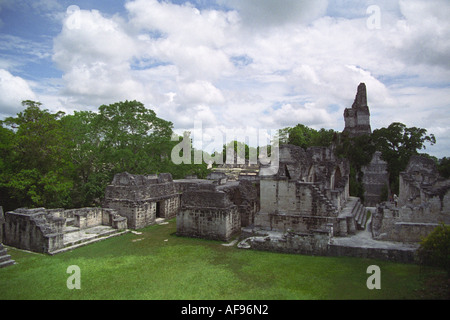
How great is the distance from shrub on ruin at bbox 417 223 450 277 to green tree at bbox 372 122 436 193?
19109 mm

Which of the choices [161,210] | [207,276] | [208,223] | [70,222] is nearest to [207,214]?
[208,223]

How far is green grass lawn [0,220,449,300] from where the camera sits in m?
8.49

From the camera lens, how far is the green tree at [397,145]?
2675 centimetres

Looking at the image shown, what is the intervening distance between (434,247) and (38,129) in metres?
21.9

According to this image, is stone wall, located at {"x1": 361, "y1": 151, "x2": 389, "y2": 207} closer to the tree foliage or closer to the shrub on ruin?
the tree foliage

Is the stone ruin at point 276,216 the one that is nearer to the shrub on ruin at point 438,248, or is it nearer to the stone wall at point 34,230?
the stone wall at point 34,230

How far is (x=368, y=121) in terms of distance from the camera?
35.0m

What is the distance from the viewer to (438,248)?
8.85m

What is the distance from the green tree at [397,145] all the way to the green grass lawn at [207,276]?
19828 millimetres

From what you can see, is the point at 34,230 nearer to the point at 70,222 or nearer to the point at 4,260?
the point at 4,260

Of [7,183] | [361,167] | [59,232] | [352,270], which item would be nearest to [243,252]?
[352,270]

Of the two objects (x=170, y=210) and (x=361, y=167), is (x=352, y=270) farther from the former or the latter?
(x=361, y=167)

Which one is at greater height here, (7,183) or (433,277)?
(7,183)
